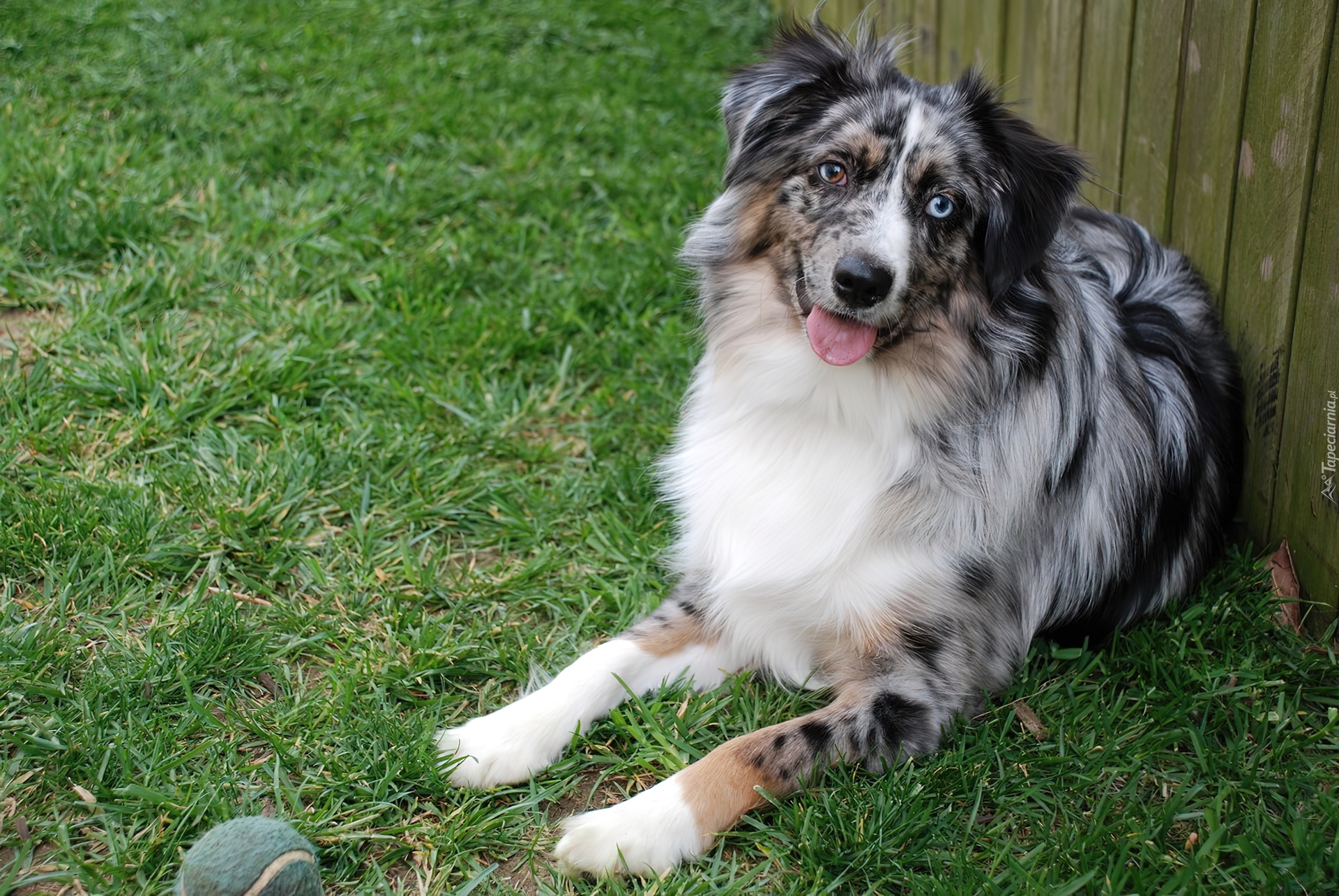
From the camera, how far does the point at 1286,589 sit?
3.16 metres

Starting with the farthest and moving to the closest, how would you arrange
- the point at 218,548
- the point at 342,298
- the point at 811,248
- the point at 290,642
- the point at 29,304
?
the point at 342,298 → the point at 29,304 → the point at 218,548 → the point at 290,642 → the point at 811,248

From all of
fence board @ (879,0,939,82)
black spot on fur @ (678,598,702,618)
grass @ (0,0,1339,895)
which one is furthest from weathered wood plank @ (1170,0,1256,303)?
fence board @ (879,0,939,82)

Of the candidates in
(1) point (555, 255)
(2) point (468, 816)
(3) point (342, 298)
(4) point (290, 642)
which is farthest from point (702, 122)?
(2) point (468, 816)

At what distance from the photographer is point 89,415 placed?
3.90 m

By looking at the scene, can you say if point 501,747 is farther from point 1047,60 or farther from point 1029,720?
point 1047,60

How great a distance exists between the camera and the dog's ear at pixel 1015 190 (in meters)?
2.76

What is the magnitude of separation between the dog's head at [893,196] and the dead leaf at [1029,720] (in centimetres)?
109

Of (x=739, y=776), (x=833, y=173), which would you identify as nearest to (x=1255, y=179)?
(x=833, y=173)

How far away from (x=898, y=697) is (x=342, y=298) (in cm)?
310

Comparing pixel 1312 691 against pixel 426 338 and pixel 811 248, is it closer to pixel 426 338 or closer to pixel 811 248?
→ pixel 811 248

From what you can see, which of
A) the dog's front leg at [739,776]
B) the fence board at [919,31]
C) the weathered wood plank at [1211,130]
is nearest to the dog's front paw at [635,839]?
the dog's front leg at [739,776]

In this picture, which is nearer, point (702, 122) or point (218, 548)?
point (218, 548)

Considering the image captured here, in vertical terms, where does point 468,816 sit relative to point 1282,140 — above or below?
below

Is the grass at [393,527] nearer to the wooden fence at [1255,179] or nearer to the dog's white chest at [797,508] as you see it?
the dog's white chest at [797,508]
